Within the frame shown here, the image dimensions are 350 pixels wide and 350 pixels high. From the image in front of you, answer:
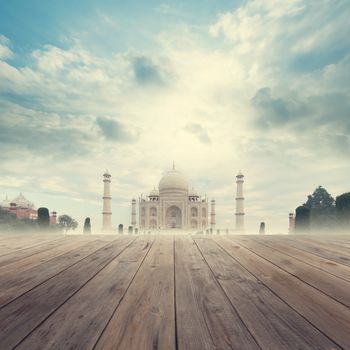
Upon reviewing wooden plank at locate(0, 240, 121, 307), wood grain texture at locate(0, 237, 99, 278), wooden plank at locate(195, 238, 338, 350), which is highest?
wooden plank at locate(195, 238, 338, 350)

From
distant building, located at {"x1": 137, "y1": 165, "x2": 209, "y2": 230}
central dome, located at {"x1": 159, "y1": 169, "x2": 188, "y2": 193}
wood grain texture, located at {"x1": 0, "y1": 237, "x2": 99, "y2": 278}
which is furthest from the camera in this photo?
central dome, located at {"x1": 159, "y1": 169, "x2": 188, "y2": 193}

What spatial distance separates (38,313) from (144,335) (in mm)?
791

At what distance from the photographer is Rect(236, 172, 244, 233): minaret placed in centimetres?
4330

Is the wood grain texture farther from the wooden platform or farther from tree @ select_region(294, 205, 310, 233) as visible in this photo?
tree @ select_region(294, 205, 310, 233)

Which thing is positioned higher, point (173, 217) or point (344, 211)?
point (344, 211)

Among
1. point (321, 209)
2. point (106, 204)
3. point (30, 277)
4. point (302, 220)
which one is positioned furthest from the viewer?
point (106, 204)

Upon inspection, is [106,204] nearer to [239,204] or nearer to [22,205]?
[239,204]

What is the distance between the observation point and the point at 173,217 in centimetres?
5956

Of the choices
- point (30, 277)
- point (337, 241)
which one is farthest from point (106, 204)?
point (30, 277)

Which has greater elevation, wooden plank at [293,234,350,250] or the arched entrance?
wooden plank at [293,234,350,250]

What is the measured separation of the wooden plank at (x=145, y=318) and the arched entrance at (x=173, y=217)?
56402 millimetres

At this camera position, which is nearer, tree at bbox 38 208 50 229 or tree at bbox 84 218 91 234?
tree at bbox 38 208 50 229

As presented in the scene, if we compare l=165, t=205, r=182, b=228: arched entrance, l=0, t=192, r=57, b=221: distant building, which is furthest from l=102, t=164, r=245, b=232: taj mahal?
l=0, t=192, r=57, b=221: distant building

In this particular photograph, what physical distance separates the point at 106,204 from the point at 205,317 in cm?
4364
